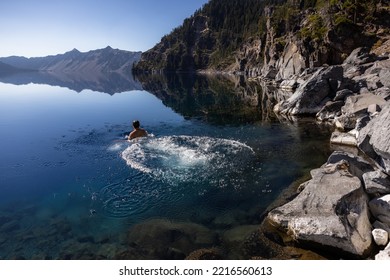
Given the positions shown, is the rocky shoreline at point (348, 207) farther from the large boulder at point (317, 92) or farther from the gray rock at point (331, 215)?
the large boulder at point (317, 92)

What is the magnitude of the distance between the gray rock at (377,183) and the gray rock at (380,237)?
7.73 ft

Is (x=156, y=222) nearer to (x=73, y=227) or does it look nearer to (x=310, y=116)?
(x=73, y=227)

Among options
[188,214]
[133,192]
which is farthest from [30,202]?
[188,214]

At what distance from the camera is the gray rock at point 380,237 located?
11.8 m

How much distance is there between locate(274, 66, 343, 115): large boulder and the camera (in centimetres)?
4097

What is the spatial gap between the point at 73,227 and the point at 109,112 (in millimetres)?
39492

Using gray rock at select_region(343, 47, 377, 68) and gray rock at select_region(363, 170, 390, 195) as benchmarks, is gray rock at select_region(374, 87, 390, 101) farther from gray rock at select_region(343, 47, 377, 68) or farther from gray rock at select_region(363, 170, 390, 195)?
gray rock at select_region(343, 47, 377, 68)

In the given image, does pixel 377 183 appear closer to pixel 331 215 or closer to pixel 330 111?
pixel 331 215

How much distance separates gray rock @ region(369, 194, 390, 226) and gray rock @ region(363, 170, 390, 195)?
0.49 metres

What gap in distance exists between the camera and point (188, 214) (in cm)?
1623

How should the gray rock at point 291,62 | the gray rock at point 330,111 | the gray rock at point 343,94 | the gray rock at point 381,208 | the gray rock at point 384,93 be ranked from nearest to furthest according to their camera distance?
the gray rock at point 381,208 → the gray rock at point 384,93 → the gray rock at point 330,111 → the gray rock at point 343,94 → the gray rock at point 291,62

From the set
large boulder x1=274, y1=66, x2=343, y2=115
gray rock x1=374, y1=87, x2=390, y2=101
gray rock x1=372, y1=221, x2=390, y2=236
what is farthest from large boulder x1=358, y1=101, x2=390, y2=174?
large boulder x1=274, y1=66, x2=343, y2=115

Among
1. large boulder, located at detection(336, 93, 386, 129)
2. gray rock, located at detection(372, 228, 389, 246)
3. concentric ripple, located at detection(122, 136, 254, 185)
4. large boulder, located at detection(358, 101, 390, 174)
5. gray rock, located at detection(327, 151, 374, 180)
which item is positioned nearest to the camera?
gray rock, located at detection(372, 228, 389, 246)

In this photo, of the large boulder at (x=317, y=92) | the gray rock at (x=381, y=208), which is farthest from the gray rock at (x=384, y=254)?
the large boulder at (x=317, y=92)
